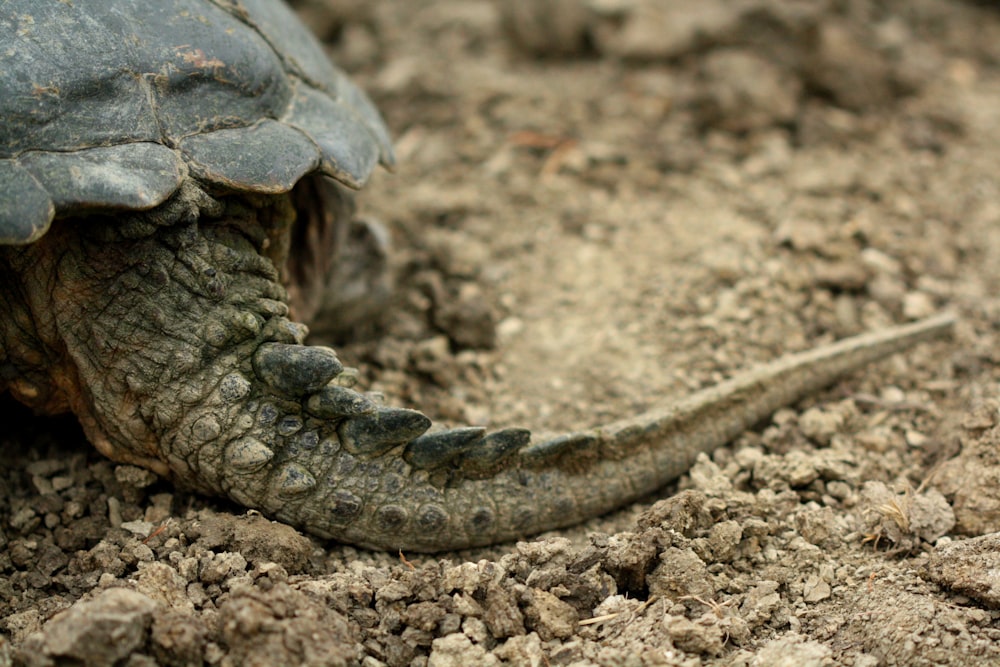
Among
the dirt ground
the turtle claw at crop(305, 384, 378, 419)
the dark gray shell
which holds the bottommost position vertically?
the dirt ground

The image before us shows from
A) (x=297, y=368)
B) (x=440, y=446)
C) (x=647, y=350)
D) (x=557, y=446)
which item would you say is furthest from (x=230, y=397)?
(x=647, y=350)

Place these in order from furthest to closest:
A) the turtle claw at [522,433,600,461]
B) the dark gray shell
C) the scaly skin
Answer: the turtle claw at [522,433,600,461] < the scaly skin < the dark gray shell

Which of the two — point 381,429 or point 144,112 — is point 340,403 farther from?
point 144,112

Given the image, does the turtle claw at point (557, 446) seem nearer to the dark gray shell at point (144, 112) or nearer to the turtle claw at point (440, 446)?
the turtle claw at point (440, 446)

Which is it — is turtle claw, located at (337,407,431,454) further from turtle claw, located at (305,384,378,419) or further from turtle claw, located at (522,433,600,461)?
turtle claw, located at (522,433,600,461)

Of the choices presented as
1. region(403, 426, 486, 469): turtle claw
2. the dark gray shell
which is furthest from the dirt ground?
the dark gray shell
